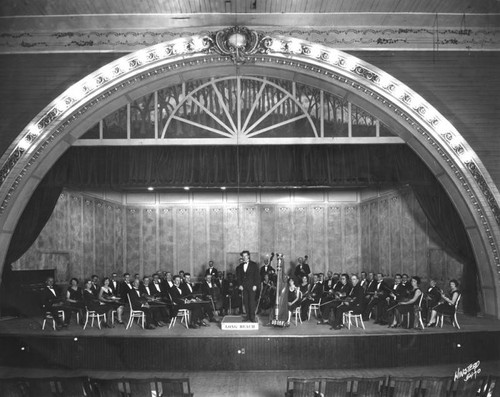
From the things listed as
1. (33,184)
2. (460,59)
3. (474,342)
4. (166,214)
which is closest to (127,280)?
(33,184)

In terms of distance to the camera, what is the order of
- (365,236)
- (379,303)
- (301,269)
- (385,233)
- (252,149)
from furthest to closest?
(365,236)
(385,233)
(301,269)
(252,149)
(379,303)

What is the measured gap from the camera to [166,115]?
12.5m

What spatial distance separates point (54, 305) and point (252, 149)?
17.9 ft

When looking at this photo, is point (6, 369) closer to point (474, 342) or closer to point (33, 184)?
point (33, 184)

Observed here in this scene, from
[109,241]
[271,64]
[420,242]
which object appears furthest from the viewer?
[109,241]

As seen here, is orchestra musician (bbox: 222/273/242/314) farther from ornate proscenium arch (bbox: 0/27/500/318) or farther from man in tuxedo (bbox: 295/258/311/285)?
ornate proscenium arch (bbox: 0/27/500/318)

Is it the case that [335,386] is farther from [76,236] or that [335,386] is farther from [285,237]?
[285,237]

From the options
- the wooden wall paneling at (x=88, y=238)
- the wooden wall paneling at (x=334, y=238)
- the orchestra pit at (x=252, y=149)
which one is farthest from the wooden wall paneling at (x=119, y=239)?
the wooden wall paneling at (x=334, y=238)

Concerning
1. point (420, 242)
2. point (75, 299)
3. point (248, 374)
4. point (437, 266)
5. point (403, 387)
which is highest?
point (420, 242)

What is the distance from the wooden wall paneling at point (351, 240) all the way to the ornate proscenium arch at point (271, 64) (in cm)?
699

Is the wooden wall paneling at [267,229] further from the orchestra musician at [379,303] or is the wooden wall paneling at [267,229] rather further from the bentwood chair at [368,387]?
the bentwood chair at [368,387]

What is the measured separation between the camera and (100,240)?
17.2 m

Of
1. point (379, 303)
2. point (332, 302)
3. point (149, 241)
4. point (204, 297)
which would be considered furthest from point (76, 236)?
point (379, 303)

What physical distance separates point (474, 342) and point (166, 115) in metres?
7.88
